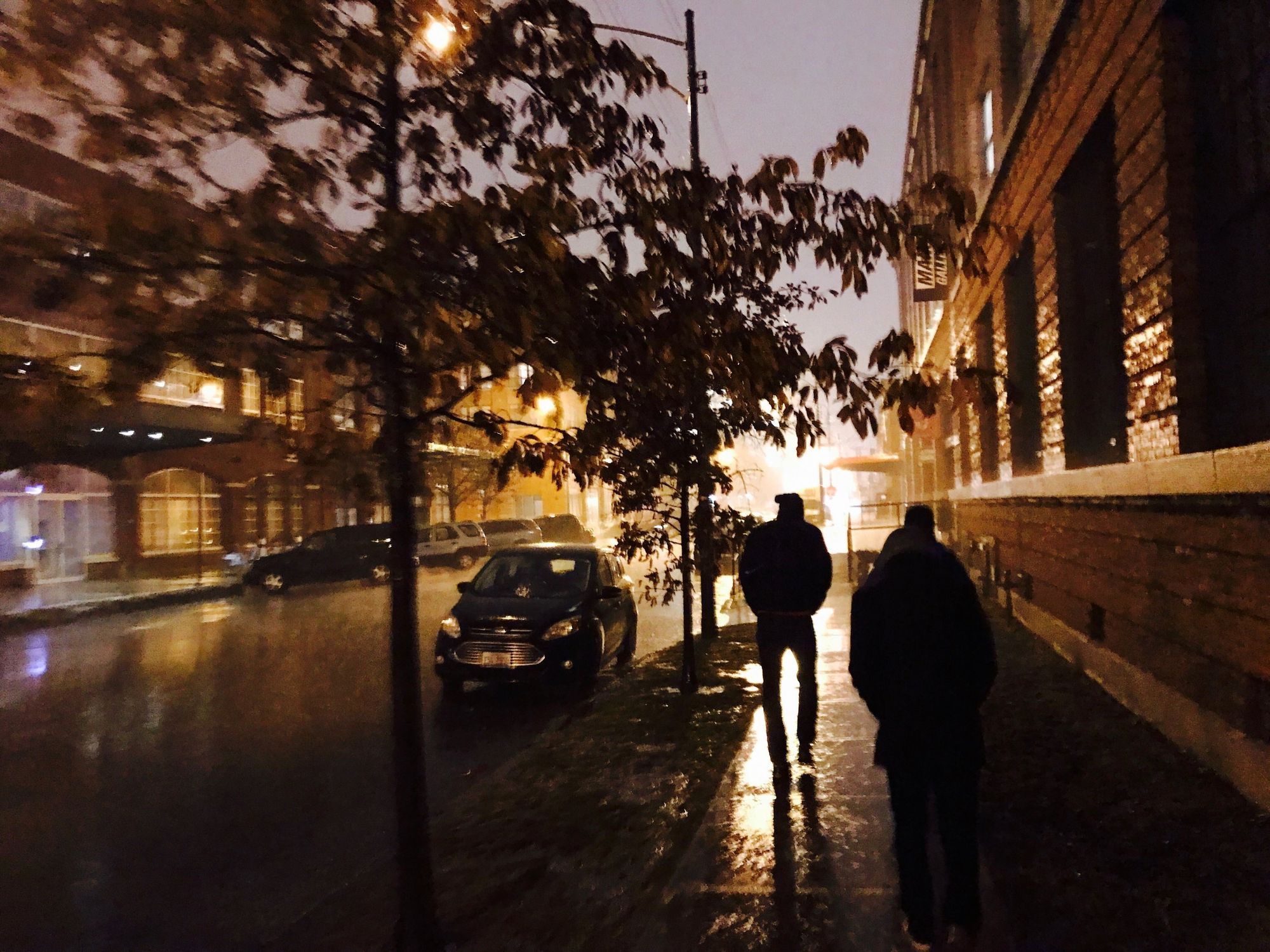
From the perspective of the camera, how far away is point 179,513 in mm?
30188

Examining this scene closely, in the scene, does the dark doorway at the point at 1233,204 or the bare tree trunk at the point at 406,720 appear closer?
the bare tree trunk at the point at 406,720

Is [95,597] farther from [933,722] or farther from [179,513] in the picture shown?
[933,722]

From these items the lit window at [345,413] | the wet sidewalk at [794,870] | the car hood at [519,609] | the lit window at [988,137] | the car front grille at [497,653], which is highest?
the lit window at [988,137]

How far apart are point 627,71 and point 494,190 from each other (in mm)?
1157

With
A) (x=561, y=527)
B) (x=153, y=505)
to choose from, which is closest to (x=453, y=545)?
(x=561, y=527)

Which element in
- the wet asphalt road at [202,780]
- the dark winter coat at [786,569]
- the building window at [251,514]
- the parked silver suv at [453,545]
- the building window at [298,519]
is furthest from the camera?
the building window at [298,519]

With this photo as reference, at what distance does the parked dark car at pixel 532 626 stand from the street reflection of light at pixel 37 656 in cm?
679

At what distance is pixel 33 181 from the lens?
10.4 ft

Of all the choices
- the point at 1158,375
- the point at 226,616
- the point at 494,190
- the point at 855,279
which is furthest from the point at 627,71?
the point at 226,616

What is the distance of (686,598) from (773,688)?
3.16 m

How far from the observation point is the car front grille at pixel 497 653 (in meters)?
8.93

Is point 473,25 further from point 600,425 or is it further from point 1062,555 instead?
point 1062,555

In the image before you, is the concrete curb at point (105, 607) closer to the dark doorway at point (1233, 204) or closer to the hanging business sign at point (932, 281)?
the hanging business sign at point (932, 281)

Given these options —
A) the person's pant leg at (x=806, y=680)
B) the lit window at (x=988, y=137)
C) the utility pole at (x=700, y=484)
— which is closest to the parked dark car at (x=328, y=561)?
the utility pole at (x=700, y=484)
